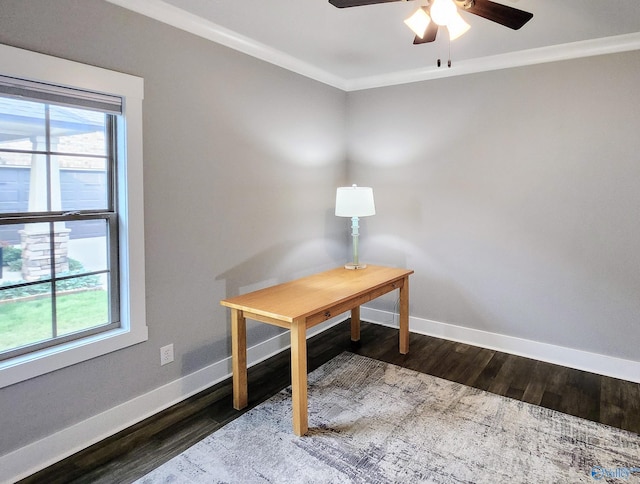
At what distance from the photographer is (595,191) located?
2.91 metres

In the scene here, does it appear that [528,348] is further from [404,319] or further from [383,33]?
[383,33]

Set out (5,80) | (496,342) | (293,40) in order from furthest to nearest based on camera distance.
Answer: (496,342)
(293,40)
(5,80)

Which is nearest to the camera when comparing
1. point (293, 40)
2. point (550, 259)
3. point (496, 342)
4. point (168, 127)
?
point (168, 127)

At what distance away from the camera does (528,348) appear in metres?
3.26

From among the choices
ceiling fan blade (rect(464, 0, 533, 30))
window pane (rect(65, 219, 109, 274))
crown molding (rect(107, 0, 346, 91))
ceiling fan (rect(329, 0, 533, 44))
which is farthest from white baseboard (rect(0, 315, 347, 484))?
ceiling fan blade (rect(464, 0, 533, 30))

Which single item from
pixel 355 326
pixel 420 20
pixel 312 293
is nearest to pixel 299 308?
pixel 312 293

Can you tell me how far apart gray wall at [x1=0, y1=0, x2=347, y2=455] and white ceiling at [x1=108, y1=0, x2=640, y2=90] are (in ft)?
0.40

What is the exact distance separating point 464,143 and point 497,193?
1.69 feet

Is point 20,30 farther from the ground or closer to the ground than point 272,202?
farther from the ground

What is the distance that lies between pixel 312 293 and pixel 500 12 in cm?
180

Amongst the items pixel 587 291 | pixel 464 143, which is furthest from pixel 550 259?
pixel 464 143

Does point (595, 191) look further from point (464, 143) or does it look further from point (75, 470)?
point (75, 470)

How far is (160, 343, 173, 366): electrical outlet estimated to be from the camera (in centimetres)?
247

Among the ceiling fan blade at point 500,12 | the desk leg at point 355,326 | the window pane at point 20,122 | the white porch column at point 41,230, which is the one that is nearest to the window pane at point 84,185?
the white porch column at point 41,230
